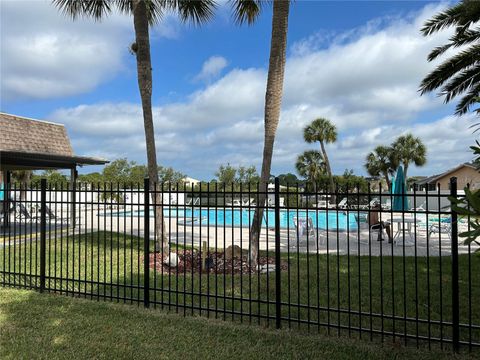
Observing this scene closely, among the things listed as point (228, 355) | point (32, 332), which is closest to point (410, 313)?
point (228, 355)

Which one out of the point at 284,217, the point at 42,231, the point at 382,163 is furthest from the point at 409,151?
the point at 42,231

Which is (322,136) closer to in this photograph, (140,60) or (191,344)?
(140,60)

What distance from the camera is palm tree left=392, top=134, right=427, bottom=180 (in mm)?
43469

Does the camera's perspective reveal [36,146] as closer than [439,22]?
No

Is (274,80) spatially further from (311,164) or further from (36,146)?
(311,164)

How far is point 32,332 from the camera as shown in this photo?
470cm

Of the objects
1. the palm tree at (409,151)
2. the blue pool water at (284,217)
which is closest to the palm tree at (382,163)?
the palm tree at (409,151)

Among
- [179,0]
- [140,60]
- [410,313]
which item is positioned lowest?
[410,313]

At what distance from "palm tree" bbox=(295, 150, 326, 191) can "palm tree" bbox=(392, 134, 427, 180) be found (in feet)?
29.6

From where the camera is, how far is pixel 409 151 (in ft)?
143

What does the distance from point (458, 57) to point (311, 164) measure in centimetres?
3730

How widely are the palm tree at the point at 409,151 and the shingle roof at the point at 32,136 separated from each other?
3651 cm

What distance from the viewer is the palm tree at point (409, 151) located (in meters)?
43.5

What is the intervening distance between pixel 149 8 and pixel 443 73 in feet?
32.0
